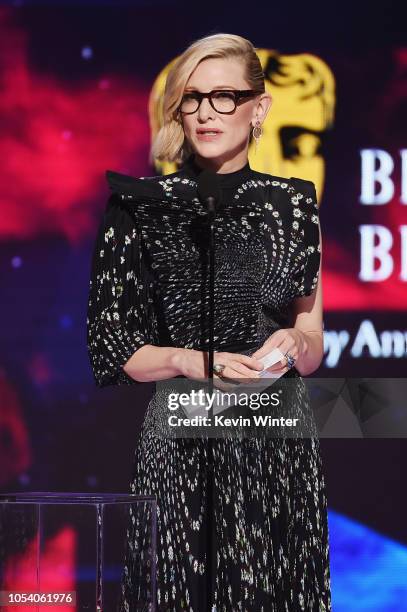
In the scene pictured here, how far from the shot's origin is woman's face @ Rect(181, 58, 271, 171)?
2.38 metres

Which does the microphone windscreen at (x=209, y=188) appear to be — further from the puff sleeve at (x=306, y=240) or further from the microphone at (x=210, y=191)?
the puff sleeve at (x=306, y=240)

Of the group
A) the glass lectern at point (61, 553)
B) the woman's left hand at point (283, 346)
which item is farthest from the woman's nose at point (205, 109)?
the glass lectern at point (61, 553)

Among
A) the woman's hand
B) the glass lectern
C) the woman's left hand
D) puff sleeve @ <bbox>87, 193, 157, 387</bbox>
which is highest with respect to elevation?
puff sleeve @ <bbox>87, 193, 157, 387</bbox>

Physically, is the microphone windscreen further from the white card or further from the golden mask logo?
the golden mask logo

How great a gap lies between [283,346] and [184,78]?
1.96 feet

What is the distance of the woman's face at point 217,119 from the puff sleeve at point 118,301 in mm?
210

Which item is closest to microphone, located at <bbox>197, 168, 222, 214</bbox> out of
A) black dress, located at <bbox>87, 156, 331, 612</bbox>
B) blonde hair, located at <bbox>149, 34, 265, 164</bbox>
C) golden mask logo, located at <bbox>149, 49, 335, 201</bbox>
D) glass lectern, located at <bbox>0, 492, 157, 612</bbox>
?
black dress, located at <bbox>87, 156, 331, 612</bbox>

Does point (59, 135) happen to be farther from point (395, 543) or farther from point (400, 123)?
point (395, 543)

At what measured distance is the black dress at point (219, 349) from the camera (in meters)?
2.20

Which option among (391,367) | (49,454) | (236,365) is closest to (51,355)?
(49,454)

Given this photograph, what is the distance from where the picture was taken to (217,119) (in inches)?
94.1

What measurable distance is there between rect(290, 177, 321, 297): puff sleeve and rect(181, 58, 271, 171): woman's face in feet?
0.59

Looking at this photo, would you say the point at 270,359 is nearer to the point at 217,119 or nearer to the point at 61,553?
the point at 217,119

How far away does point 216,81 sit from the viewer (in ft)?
7.86
